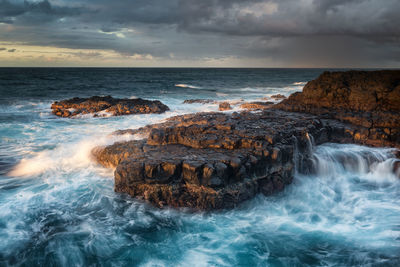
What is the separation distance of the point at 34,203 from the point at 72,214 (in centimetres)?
142

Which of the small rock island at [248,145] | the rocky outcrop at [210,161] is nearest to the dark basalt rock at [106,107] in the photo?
the small rock island at [248,145]

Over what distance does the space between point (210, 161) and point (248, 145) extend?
66.2 inches

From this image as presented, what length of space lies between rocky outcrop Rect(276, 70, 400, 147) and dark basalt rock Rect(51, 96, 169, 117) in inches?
414

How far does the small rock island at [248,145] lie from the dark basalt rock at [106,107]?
8636 mm

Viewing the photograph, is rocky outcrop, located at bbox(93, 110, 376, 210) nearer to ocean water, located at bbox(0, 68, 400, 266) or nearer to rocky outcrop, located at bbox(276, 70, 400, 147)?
ocean water, located at bbox(0, 68, 400, 266)

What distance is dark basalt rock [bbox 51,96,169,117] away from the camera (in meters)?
20.1

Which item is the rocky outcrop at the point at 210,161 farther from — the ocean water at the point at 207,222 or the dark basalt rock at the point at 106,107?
the dark basalt rock at the point at 106,107

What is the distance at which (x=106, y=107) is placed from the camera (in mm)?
21016

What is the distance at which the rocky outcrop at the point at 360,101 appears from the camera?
10.8 m

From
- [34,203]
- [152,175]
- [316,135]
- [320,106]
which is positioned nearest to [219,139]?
[152,175]

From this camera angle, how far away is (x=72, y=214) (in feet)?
23.8

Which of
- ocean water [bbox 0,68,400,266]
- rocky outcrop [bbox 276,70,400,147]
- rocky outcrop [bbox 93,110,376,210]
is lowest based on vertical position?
ocean water [bbox 0,68,400,266]

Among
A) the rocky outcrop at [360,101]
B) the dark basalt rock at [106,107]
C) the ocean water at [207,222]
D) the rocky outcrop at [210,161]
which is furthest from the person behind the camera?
the dark basalt rock at [106,107]

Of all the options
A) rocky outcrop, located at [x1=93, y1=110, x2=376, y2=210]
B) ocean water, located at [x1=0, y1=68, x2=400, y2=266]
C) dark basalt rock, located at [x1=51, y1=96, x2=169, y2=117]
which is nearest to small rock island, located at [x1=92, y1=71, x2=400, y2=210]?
rocky outcrop, located at [x1=93, y1=110, x2=376, y2=210]
